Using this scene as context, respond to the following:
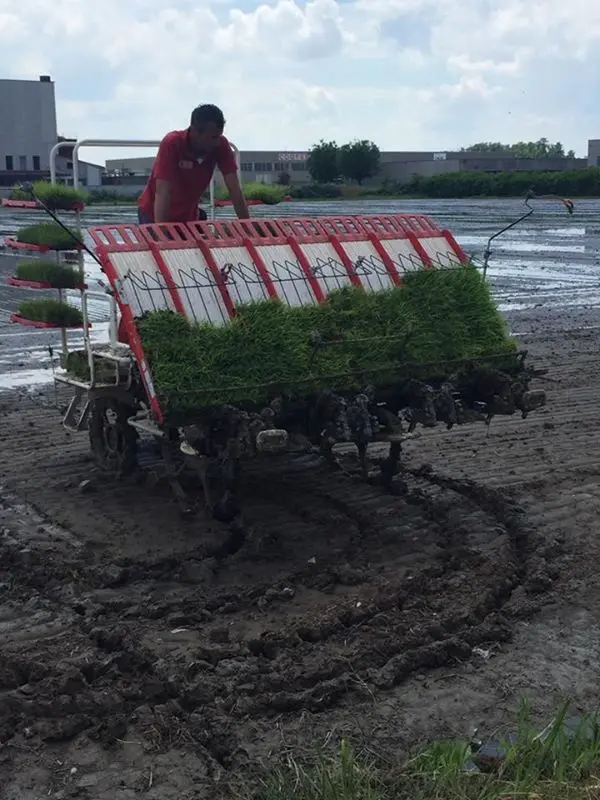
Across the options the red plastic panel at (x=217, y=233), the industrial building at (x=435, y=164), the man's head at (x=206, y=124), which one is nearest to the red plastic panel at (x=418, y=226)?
the red plastic panel at (x=217, y=233)

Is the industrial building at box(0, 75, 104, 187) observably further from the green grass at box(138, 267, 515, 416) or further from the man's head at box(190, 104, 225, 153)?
the green grass at box(138, 267, 515, 416)

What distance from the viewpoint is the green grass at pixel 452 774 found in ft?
13.4

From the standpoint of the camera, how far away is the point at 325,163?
86.6 metres

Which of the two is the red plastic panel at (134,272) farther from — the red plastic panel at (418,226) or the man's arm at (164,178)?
the red plastic panel at (418,226)

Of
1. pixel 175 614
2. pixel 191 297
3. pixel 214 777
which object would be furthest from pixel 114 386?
pixel 214 777

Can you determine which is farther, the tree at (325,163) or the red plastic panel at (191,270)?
the tree at (325,163)

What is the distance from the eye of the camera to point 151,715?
15.9 ft

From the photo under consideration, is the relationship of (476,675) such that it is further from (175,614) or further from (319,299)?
(319,299)

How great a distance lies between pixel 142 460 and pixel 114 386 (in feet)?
5.06

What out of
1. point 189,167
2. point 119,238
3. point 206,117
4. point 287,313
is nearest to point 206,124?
point 206,117

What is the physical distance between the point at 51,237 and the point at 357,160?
79956 mm

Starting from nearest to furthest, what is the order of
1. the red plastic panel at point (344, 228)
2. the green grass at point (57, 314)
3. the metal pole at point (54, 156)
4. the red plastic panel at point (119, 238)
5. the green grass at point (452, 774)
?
the green grass at point (452, 774)
the red plastic panel at point (119, 238)
the red plastic panel at point (344, 228)
the green grass at point (57, 314)
the metal pole at point (54, 156)

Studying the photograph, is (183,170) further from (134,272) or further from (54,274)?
(134,272)

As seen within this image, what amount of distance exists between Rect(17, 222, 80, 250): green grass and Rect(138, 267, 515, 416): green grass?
4.31 ft
